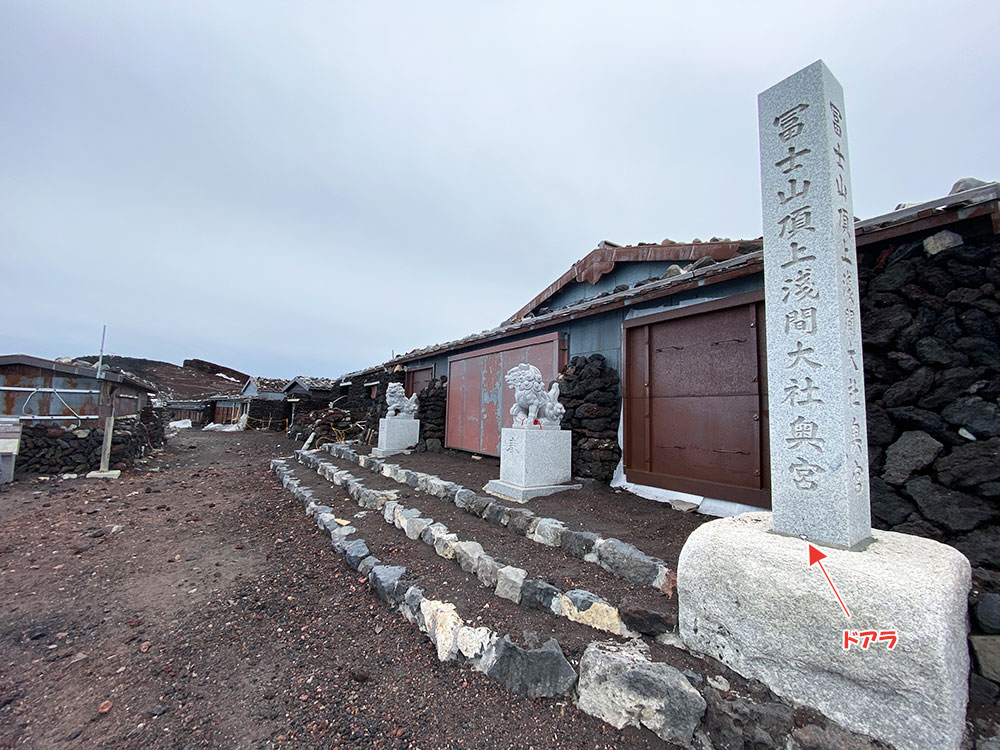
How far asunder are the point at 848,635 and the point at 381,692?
2.55 metres

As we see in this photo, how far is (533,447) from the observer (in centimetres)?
551

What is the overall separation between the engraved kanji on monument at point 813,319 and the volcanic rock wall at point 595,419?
3.26m

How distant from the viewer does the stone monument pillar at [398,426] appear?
1006 centimetres

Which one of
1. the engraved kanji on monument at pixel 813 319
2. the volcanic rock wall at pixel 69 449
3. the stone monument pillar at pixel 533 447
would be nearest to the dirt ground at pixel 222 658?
the engraved kanji on monument at pixel 813 319

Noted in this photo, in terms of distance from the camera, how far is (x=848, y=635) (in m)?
1.85

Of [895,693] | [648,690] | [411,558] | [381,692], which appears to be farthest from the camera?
[411,558]

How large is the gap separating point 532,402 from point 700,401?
214 centimetres

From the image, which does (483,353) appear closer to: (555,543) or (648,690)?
(555,543)

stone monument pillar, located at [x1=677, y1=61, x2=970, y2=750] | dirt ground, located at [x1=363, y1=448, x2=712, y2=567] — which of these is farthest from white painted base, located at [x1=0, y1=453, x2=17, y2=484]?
stone monument pillar, located at [x1=677, y1=61, x2=970, y2=750]

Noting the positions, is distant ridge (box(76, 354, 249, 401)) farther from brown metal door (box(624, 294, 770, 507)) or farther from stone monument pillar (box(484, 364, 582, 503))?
brown metal door (box(624, 294, 770, 507))

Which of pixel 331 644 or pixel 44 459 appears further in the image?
pixel 44 459

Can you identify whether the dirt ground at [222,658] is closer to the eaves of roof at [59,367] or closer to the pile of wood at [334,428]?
the eaves of roof at [59,367]

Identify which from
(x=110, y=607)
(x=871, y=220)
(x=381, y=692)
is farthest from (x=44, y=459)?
(x=871, y=220)

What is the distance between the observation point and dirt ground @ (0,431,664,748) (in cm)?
227
